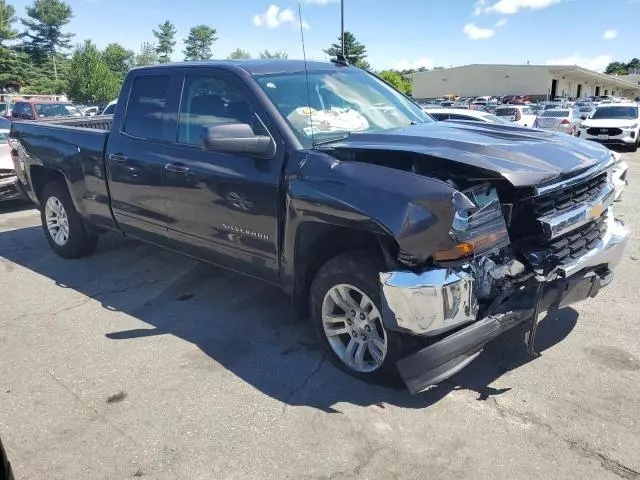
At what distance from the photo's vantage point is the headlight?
2773mm

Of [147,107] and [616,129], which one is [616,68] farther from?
[147,107]

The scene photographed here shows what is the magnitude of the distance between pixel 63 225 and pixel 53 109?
1393cm

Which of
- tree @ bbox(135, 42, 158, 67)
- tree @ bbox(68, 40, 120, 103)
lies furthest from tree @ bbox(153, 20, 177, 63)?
tree @ bbox(68, 40, 120, 103)

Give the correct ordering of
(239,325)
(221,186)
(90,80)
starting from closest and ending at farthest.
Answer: (221,186) < (239,325) < (90,80)

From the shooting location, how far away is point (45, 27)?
247ft

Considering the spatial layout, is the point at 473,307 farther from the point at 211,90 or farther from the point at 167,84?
the point at 167,84

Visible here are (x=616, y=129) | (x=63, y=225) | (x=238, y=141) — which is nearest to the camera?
(x=238, y=141)

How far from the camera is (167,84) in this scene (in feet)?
14.6

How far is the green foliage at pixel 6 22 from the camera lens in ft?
202

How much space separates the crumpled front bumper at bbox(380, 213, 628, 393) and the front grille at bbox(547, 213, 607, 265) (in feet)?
0.30

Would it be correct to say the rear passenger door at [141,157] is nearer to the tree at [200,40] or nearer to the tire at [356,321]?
the tire at [356,321]

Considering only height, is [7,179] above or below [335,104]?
below

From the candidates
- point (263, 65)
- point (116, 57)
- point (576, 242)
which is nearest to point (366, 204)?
point (576, 242)

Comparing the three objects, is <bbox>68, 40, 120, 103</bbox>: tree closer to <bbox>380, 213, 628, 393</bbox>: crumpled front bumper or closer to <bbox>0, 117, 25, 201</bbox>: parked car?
<bbox>0, 117, 25, 201</bbox>: parked car
